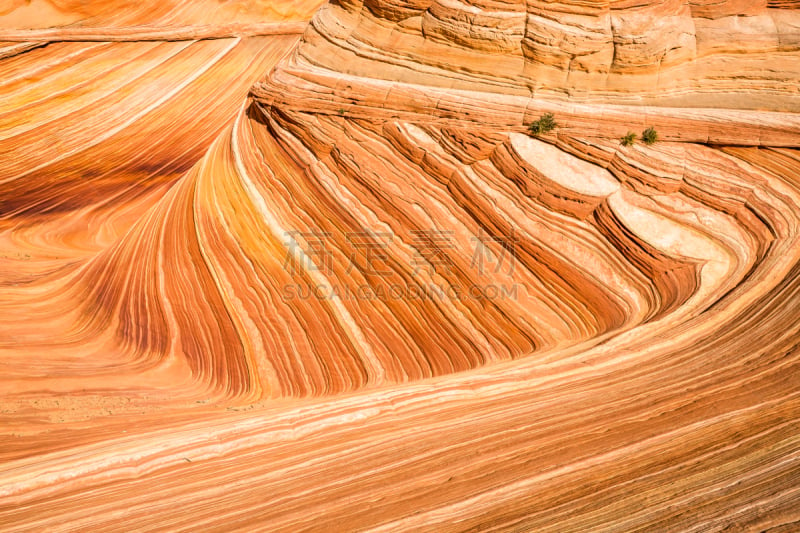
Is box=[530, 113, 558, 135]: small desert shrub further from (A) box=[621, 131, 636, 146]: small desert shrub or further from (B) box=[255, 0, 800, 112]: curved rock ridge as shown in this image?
(A) box=[621, 131, 636, 146]: small desert shrub

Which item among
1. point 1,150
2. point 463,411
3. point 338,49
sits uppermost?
point 338,49

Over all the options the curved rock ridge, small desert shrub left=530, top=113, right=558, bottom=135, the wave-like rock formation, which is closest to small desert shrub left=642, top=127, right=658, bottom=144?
the wave-like rock formation

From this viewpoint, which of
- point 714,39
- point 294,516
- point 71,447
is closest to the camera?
point 294,516

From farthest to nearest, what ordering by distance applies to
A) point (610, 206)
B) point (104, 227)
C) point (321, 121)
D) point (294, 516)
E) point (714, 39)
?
1. point (104, 227)
2. point (321, 121)
3. point (714, 39)
4. point (610, 206)
5. point (294, 516)

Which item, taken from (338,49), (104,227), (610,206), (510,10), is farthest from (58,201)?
(610,206)

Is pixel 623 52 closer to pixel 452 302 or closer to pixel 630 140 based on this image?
pixel 630 140

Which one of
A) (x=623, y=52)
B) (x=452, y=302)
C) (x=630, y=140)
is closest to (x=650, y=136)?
(x=630, y=140)

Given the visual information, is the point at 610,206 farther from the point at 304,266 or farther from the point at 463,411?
the point at 304,266

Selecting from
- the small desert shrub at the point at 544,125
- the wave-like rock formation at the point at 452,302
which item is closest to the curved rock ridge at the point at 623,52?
the wave-like rock formation at the point at 452,302
